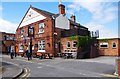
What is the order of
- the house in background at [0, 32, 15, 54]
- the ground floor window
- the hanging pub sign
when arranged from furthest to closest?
the house in background at [0, 32, 15, 54], the hanging pub sign, the ground floor window

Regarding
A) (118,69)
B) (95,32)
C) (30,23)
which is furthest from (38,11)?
(118,69)

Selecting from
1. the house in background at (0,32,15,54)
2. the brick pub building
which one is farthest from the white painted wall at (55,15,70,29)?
the house in background at (0,32,15,54)

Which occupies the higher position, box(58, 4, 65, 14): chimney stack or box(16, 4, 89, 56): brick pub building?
box(58, 4, 65, 14): chimney stack

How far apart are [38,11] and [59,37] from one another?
21.8 ft

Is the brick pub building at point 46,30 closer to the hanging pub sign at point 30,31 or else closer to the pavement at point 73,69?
the hanging pub sign at point 30,31

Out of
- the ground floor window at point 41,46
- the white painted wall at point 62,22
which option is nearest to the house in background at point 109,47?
the white painted wall at point 62,22

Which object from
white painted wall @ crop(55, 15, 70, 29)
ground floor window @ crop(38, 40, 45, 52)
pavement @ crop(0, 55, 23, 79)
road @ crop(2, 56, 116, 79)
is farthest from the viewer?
ground floor window @ crop(38, 40, 45, 52)

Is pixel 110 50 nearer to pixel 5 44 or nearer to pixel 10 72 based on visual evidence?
pixel 10 72

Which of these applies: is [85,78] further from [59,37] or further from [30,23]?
[30,23]

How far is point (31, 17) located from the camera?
35.3m

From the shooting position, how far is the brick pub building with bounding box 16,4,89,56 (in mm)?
29953

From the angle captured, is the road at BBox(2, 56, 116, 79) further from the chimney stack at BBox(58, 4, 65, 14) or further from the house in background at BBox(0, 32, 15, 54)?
the house in background at BBox(0, 32, 15, 54)

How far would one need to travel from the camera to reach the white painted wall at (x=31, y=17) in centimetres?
3293

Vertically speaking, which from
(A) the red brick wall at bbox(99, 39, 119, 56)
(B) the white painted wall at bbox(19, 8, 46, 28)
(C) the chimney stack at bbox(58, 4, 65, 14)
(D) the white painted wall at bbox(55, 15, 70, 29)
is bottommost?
(A) the red brick wall at bbox(99, 39, 119, 56)
